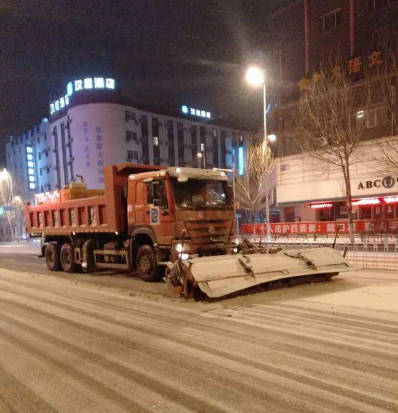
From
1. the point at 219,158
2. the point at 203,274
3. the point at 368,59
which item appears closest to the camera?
the point at 203,274

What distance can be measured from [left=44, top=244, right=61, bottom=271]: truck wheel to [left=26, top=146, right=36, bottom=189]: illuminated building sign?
229 ft

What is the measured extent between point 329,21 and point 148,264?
27.2 m

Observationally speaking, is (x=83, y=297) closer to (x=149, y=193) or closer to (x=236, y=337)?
(x=149, y=193)

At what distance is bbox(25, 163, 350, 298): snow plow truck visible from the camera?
321 inches

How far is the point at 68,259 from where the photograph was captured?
1394cm

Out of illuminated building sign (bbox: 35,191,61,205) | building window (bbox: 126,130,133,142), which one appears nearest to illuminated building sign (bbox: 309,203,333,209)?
illuminated building sign (bbox: 35,191,61,205)

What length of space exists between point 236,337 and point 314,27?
Answer: 30.7 m

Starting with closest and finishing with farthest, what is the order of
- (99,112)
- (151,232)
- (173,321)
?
(173,321), (151,232), (99,112)

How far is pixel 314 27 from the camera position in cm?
3038

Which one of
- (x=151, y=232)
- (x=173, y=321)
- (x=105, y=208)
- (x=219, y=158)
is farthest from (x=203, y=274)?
(x=219, y=158)

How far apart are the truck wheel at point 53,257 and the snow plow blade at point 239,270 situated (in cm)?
762

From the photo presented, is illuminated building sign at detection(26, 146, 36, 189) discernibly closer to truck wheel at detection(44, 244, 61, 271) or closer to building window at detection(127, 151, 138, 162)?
building window at detection(127, 151, 138, 162)

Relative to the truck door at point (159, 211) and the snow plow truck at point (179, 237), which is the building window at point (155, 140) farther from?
the truck door at point (159, 211)

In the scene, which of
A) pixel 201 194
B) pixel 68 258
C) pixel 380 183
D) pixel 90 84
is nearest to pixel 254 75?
pixel 201 194
